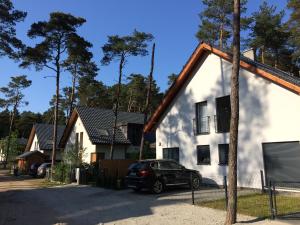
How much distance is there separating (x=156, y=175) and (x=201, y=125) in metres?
5.32

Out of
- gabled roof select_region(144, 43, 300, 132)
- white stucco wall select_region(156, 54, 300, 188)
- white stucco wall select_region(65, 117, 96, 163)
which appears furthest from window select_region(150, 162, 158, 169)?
white stucco wall select_region(65, 117, 96, 163)

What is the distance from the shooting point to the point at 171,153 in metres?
22.1

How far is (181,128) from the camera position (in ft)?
70.2

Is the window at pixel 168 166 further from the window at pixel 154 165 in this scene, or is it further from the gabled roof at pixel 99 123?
the gabled roof at pixel 99 123

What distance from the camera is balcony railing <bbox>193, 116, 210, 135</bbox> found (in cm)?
1953

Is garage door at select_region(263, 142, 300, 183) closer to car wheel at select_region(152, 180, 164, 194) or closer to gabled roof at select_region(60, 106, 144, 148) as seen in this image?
car wheel at select_region(152, 180, 164, 194)

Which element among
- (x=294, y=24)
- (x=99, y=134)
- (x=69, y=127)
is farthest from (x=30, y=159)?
(x=294, y=24)

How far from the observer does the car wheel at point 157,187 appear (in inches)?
636

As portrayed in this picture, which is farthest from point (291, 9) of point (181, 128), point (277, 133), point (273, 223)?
point (273, 223)

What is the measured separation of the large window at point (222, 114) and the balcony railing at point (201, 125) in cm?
78

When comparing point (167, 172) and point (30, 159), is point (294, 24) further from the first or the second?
point (30, 159)

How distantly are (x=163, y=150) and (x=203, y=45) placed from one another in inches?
306

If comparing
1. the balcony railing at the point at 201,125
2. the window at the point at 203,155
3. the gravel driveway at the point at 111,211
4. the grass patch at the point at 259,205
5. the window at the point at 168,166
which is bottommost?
the gravel driveway at the point at 111,211

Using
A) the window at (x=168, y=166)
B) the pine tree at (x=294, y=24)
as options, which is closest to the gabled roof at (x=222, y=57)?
the window at (x=168, y=166)
